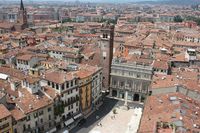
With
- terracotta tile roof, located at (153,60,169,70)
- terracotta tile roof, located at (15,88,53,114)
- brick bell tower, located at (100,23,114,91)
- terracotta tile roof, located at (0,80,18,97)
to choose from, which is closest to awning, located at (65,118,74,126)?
terracotta tile roof, located at (15,88,53,114)

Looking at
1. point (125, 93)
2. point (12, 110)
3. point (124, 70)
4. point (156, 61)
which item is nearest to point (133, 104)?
point (125, 93)

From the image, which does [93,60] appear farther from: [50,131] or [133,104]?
[50,131]

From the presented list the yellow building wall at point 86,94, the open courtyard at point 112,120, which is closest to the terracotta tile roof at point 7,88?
the open courtyard at point 112,120

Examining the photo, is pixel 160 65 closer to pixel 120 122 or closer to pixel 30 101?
pixel 120 122

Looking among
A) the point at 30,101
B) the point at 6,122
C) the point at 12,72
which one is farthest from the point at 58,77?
the point at 6,122

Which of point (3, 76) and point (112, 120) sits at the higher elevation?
point (3, 76)

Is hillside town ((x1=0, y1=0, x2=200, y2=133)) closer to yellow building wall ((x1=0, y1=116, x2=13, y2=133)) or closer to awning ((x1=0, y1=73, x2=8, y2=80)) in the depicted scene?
yellow building wall ((x1=0, y1=116, x2=13, y2=133))

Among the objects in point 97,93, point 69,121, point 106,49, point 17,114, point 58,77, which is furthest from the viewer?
point 106,49

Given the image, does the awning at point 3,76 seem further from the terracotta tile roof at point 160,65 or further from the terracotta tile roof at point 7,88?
the terracotta tile roof at point 160,65
